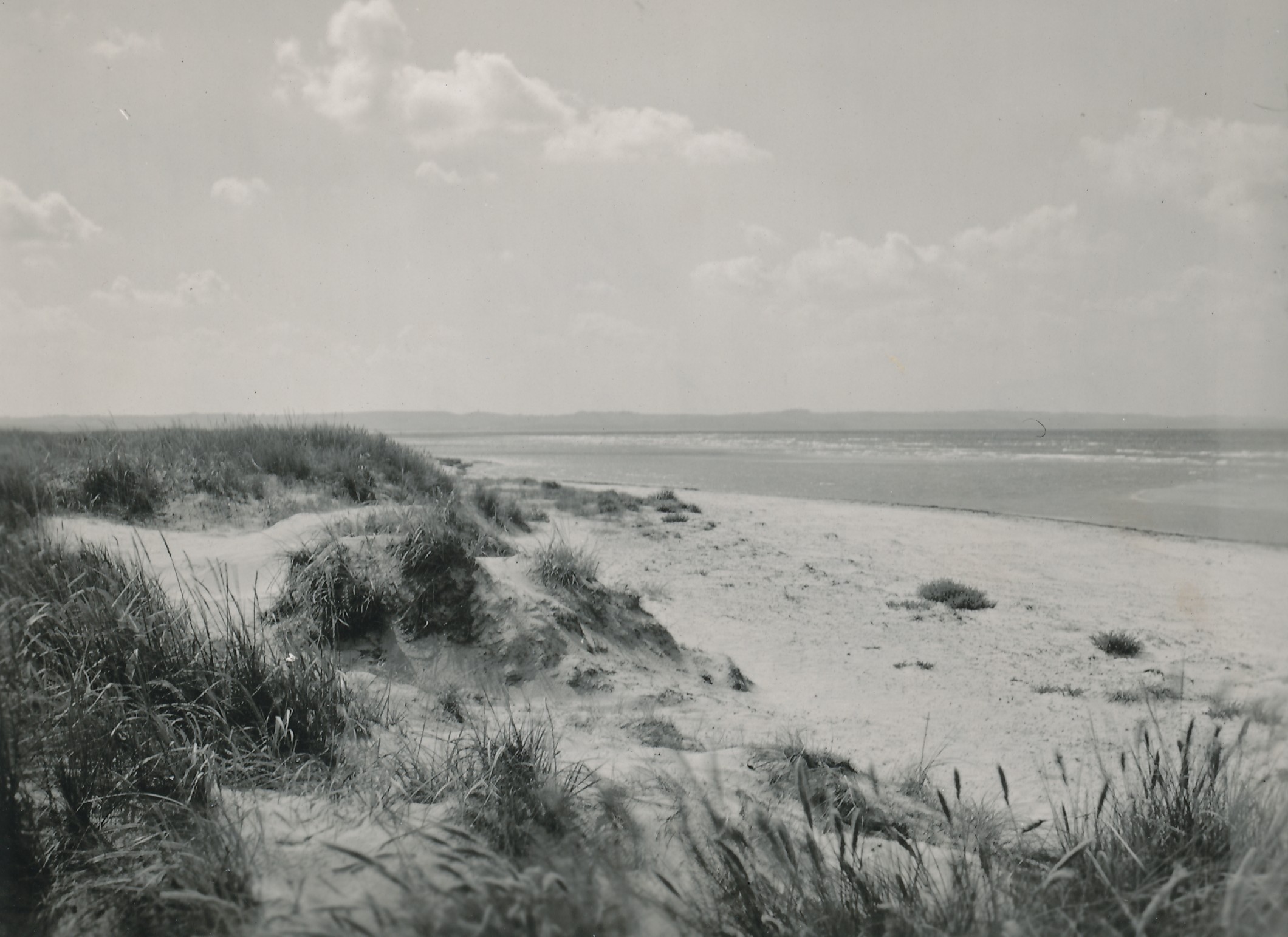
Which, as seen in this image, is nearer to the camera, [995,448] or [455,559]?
[455,559]

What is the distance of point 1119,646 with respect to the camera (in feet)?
21.6

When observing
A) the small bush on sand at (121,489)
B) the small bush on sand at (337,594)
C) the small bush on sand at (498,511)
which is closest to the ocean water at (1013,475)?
the small bush on sand at (498,511)

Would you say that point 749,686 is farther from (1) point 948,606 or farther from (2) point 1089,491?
(2) point 1089,491

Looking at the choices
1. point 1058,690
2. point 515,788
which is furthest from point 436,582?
point 1058,690

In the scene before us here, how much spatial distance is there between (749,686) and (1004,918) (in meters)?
4.03

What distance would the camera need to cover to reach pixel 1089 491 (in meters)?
20.1

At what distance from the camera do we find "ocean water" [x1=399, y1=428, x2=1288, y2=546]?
52.0ft

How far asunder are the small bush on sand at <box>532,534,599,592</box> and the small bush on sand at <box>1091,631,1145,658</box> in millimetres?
4500

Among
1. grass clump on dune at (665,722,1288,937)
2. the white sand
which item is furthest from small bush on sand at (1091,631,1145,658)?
grass clump on dune at (665,722,1288,937)

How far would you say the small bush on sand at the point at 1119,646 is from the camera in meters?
6.58

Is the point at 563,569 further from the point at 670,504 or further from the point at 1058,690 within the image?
the point at 670,504

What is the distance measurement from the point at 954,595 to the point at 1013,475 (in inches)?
756

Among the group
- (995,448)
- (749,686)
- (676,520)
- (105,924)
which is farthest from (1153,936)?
(995,448)

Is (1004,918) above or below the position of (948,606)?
above
